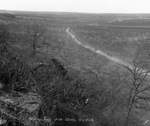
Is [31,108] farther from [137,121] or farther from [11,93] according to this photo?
[137,121]

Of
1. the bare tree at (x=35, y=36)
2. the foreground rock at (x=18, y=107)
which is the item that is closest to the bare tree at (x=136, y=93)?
the foreground rock at (x=18, y=107)

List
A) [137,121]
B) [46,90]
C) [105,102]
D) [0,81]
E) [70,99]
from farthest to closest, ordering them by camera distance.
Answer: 1. [137,121]
2. [105,102]
3. [70,99]
4. [46,90]
5. [0,81]

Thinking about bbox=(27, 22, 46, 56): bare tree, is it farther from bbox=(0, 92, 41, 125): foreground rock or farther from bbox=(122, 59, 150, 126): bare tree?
bbox=(0, 92, 41, 125): foreground rock

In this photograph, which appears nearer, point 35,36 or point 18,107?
point 18,107

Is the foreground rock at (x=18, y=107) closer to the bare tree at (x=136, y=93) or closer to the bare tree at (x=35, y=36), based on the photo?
the bare tree at (x=136, y=93)

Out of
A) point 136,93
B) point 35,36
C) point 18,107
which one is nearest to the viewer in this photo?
point 18,107

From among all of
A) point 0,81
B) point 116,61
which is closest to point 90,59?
point 116,61

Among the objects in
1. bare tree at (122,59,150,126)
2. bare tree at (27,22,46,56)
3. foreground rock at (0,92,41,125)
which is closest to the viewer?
foreground rock at (0,92,41,125)

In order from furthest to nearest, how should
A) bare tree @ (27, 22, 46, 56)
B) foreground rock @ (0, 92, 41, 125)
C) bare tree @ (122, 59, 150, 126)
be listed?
bare tree @ (27, 22, 46, 56) < bare tree @ (122, 59, 150, 126) < foreground rock @ (0, 92, 41, 125)

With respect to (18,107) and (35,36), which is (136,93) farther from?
(35,36)

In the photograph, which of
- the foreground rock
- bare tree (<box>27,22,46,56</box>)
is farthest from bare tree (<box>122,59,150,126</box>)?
bare tree (<box>27,22,46,56</box>)

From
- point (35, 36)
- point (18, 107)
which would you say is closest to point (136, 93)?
point (18, 107)
